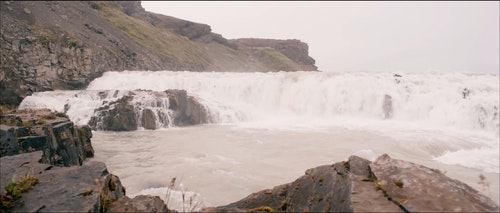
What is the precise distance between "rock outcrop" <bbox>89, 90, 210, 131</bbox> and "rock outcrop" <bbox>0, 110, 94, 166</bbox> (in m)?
9.24

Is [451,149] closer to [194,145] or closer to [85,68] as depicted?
[194,145]

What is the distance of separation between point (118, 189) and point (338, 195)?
3230 mm

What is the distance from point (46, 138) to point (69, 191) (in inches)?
223

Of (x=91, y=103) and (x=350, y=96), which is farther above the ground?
(x=350, y=96)

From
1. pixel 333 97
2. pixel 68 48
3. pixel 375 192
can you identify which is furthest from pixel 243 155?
pixel 68 48

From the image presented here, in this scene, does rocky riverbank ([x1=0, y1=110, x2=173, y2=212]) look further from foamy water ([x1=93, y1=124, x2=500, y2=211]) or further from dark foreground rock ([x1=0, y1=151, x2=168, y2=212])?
foamy water ([x1=93, y1=124, x2=500, y2=211])

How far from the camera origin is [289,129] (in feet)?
69.6

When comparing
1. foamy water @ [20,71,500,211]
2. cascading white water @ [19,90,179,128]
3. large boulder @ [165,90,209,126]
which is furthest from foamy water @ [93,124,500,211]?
large boulder @ [165,90,209,126]

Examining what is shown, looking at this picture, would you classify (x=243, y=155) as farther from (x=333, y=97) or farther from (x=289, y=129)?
(x=333, y=97)

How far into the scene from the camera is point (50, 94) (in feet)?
85.2

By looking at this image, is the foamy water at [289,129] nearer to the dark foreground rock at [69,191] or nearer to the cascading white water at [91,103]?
the cascading white water at [91,103]

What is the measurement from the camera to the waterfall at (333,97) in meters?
23.8

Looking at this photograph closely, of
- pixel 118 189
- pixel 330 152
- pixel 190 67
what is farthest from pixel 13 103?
pixel 190 67

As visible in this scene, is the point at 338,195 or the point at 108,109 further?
the point at 108,109
